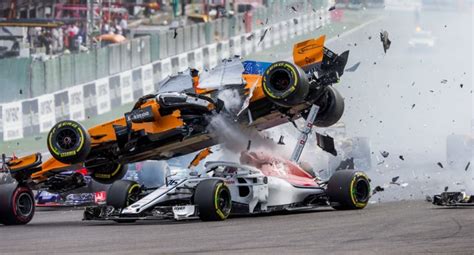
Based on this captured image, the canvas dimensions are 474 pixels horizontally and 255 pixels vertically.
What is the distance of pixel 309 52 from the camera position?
2333cm

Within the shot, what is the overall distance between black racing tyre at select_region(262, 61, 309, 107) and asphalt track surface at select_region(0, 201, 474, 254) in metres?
1.87

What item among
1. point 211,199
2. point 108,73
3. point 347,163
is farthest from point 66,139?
point 108,73

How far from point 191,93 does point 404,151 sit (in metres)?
13.0

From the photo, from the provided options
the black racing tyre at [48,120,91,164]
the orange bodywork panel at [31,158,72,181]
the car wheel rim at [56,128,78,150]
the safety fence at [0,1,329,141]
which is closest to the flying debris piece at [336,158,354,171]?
the safety fence at [0,1,329,141]

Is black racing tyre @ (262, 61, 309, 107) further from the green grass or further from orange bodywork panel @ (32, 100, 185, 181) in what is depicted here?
the green grass

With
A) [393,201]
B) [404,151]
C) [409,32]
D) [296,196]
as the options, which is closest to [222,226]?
[296,196]

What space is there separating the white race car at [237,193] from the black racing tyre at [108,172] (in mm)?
1105

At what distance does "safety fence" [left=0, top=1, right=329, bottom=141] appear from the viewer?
121 ft

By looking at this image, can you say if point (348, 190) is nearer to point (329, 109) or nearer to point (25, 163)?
point (329, 109)

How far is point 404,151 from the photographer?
34844 millimetres

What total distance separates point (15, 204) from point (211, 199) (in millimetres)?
3709

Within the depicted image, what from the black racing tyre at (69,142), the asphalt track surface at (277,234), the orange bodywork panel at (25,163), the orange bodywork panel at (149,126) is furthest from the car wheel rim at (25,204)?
the orange bodywork panel at (149,126)

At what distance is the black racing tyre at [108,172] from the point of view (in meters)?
24.6

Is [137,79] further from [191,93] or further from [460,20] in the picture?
[191,93]
